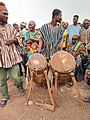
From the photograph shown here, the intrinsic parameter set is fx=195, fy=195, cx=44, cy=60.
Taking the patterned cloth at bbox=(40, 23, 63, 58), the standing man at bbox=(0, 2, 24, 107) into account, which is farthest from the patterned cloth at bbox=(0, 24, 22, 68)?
the patterned cloth at bbox=(40, 23, 63, 58)

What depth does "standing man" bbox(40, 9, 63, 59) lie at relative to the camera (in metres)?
3.98

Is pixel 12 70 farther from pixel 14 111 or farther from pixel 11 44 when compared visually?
pixel 14 111

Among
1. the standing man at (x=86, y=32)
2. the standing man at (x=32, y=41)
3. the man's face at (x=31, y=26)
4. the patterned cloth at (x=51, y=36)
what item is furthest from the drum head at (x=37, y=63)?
the standing man at (x=86, y=32)

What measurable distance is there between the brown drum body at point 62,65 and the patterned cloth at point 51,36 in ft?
1.28

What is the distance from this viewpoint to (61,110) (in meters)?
3.70

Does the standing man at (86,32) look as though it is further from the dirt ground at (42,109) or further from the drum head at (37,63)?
the drum head at (37,63)

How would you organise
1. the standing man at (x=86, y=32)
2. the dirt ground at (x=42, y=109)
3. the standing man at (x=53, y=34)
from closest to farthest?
the dirt ground at (x=42, y=109) → the standing man at (x=53, y=34) → the standing man at (x=86, y=32)

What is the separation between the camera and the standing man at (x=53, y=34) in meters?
3.98

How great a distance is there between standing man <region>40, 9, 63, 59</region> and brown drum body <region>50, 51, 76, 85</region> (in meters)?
0.40

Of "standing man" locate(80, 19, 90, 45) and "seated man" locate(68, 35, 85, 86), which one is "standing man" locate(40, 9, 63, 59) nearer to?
"seated man" locate(68, 35, 85, 86)

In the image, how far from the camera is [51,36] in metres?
4.00

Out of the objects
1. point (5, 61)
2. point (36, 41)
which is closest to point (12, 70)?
point (5, 61)

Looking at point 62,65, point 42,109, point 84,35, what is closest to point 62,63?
point 62,65

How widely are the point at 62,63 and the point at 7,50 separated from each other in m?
1.12
